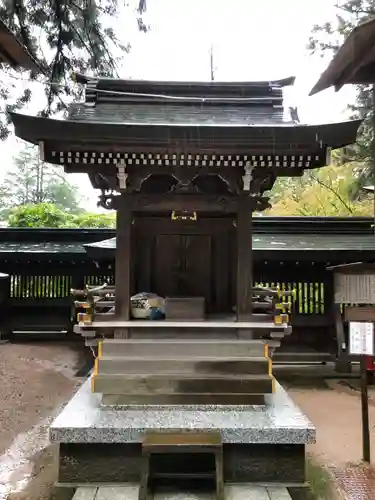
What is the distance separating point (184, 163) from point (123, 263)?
5.00 ft

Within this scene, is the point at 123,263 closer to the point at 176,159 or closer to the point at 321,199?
the point at 176,159

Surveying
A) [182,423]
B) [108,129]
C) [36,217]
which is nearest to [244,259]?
[182,423]

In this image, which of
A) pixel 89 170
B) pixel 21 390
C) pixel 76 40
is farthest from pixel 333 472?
pixel 76 40

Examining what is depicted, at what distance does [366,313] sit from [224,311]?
2.61 m

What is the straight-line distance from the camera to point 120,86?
649 cm

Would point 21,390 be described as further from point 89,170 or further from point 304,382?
point 304,382

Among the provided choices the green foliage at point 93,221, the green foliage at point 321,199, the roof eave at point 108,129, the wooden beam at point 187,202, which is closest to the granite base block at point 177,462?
the wooden beam at point 187,202

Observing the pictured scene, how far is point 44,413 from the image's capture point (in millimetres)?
6531

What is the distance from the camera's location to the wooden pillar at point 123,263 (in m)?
5.22

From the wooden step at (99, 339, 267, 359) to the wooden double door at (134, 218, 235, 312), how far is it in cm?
105

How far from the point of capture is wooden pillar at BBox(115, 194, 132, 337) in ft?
17.1

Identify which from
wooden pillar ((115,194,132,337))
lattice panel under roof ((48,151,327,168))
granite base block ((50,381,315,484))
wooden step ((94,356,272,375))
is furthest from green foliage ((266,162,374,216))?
granite base block ((50,381,315,484))

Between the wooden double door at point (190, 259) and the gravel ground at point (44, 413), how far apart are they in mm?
2438

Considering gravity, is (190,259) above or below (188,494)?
above
